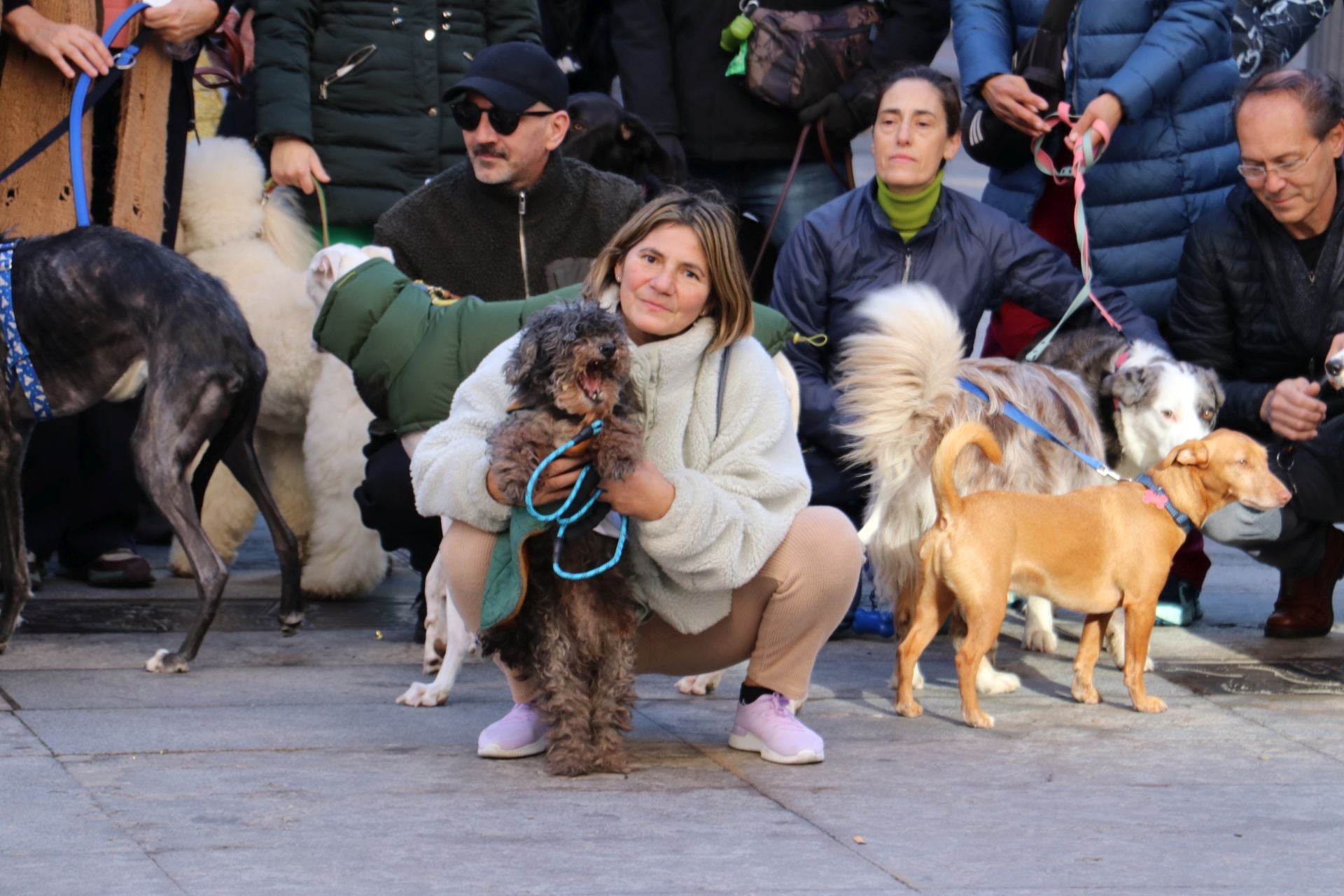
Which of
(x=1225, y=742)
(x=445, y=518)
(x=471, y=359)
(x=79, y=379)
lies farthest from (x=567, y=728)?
(x=79, y=379)

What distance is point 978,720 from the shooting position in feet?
14.2

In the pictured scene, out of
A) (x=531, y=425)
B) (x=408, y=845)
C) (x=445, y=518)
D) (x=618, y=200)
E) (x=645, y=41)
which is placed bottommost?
(x=408, y=845)

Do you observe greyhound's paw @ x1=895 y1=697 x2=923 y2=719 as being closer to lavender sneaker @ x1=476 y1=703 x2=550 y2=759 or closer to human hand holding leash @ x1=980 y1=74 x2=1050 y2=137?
lavender sneaker @ x1=476 y1=703 x2=550 y2=759

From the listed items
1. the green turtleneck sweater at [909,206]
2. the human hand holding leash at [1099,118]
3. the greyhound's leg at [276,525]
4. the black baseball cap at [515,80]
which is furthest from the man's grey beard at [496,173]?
the human hand holding leash at [1099,118]

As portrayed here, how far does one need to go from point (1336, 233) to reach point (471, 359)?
2607mm

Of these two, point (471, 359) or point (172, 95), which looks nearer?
point (471, 359)

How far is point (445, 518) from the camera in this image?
13.0ft

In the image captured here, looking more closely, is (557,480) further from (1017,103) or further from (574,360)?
(1017,103)

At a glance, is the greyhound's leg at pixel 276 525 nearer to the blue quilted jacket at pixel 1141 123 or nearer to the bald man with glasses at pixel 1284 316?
the blue quilted jacket at pixel 1141 123

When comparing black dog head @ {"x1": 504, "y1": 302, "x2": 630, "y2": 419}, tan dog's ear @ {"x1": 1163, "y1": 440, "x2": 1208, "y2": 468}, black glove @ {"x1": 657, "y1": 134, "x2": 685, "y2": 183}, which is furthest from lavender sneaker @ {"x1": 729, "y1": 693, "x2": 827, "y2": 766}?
black glove @ {"x1": 657, "y1": 134, "x2": 685, "y2": 183}

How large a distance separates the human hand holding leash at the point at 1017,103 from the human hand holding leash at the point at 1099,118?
0.12 metres

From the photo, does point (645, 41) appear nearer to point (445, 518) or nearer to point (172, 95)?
point (172, 95)

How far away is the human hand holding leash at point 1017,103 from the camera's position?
18.5 feet

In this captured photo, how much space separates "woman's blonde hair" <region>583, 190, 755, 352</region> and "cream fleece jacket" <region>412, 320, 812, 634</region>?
0.16 ft
